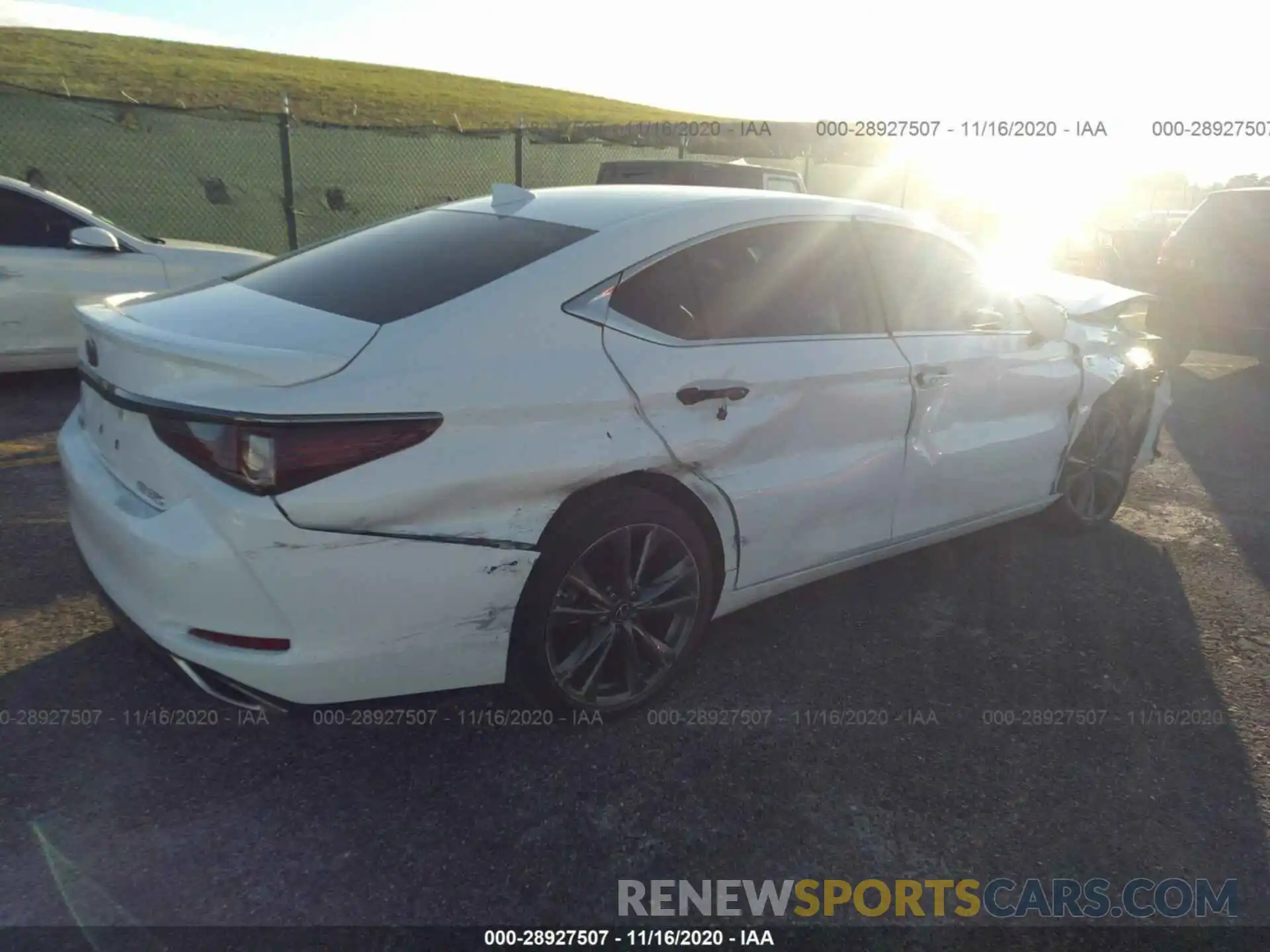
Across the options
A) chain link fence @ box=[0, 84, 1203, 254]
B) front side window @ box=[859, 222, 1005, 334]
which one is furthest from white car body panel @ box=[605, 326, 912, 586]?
chain link fence @ box=[0, 84, 1203, 254]

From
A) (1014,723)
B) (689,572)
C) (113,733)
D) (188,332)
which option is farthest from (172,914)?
(1014,723)

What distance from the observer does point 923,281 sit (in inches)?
141

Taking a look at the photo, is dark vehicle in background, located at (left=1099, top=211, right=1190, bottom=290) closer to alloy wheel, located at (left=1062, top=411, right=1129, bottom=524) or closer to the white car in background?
alloy wheel, located at (left=1062, top=411, right=1129, bottom=524)

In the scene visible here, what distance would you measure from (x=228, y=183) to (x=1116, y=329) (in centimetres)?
1352

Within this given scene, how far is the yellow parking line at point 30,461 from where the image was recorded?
4.79m

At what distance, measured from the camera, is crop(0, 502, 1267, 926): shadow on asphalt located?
87.0 inches

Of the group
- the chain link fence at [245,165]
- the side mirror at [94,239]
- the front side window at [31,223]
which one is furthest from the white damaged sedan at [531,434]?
the chain link fence at [245,165]

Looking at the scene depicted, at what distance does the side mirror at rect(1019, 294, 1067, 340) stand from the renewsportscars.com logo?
7.32ft

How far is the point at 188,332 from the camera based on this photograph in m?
2.38

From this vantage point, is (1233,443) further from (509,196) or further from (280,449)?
(280,449)

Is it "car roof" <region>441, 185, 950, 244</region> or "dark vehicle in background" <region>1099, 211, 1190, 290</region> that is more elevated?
"car roof" <region>441, 185, 950, 244</region>

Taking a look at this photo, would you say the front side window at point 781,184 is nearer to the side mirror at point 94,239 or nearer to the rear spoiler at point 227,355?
the side mirror at point 94,239

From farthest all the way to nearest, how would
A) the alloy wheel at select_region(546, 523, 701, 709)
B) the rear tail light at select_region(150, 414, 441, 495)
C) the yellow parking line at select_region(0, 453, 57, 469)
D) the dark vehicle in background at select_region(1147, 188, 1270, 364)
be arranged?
the dark vehicle in background at select_region(1147, 188, 1270, 364) → the yellow parking line at select_region(0, 453, 57, 469) → the alloy wheel at select_region(546, 523, 701, 709) → the rear tail light at select_region(150, 414, 441, 495)

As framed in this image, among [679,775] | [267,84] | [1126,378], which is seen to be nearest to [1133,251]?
[1126,378]
